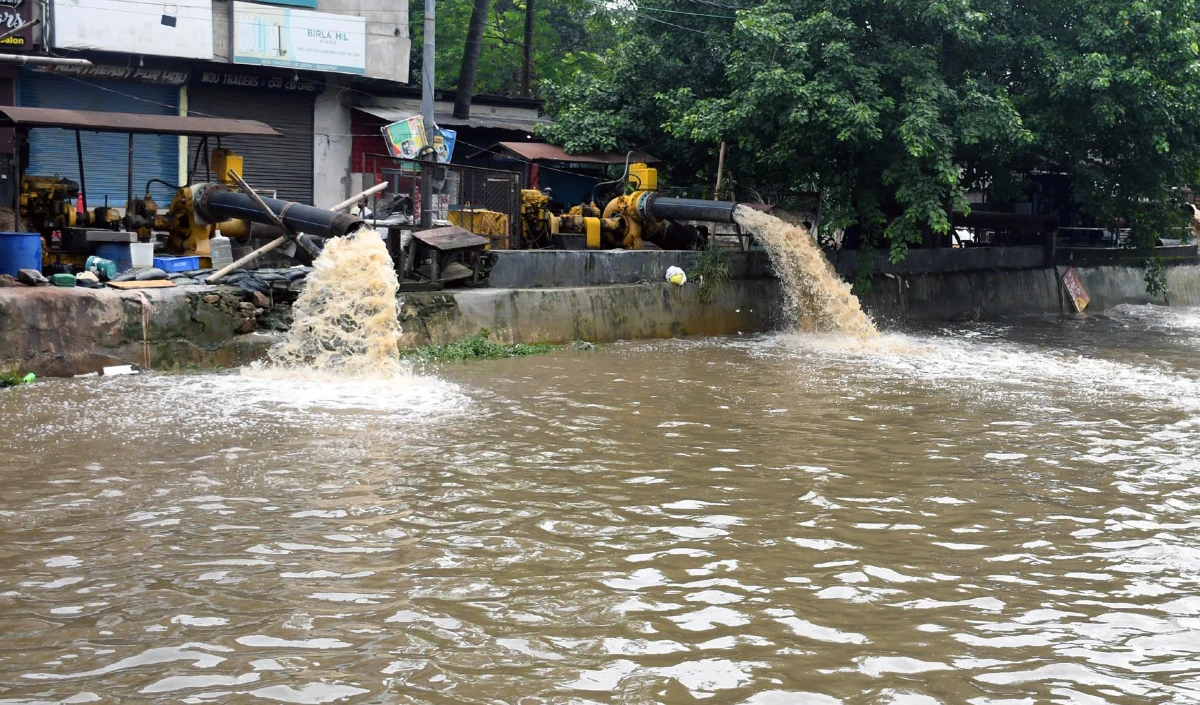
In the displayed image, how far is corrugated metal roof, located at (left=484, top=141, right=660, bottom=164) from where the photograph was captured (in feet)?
74.8

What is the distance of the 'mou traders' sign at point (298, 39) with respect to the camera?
2369 cm

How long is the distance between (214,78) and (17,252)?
12.1m

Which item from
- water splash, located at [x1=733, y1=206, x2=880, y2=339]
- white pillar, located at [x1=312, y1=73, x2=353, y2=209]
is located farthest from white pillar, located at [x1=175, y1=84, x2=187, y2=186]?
water splash, located at [x1=733, y1=206, x2=880, y2=339]

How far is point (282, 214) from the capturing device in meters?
14.9

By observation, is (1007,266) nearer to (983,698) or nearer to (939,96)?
(939,96)

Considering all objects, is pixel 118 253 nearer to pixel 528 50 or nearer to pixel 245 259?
pixel 245 259

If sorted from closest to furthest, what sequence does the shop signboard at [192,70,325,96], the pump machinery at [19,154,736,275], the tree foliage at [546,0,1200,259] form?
1. the pump machinery at [19,154,736,275]
2. the tree foliage at [546,0,1200,259]
3. the shop signboard at [192,70,325,96]

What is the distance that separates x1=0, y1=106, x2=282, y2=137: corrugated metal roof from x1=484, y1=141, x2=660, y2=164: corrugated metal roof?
7.30 meters

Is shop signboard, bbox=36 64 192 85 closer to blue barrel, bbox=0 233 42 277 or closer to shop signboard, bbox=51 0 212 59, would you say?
shop signboard, bbox=51 0 212 59

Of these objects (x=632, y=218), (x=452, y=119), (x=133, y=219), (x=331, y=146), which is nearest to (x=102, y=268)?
(x=133, y=219)

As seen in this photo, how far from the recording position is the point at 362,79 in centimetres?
2652

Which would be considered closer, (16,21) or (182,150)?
(16,21)

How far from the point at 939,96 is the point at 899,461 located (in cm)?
1045

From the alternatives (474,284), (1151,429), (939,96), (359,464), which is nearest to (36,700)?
(359,464)
